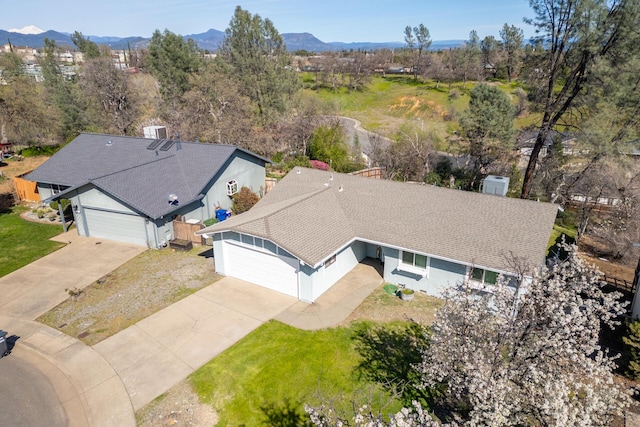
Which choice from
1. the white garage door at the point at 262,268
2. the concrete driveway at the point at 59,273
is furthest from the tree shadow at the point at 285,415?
the concrete driveway at the point at 59,273

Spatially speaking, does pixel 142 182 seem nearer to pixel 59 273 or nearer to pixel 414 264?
pixel 59 273

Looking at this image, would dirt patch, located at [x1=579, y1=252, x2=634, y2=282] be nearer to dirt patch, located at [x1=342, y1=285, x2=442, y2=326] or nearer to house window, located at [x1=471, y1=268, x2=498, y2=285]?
house window, located at [x1=471, y1=268, x2=498, y2=285]

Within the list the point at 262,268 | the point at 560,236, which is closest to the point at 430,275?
the point at 262,268

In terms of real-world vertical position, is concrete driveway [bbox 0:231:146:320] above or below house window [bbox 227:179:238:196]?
below

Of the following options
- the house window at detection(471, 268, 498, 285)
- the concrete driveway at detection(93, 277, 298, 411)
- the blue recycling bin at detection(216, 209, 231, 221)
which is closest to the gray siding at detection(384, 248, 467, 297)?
the house window at detection(471, 268, 498, 285)

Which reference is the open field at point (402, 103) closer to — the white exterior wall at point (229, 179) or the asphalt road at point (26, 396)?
the white exterior wall at point (229, 179)

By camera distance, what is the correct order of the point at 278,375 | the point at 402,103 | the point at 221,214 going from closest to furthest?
the point at 278,375, the point at 221,214, the point at 402,103
